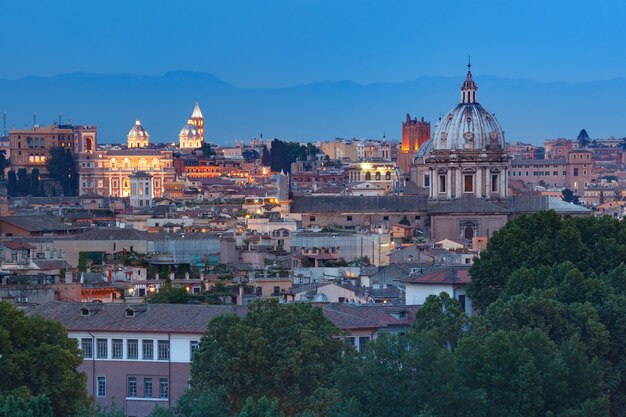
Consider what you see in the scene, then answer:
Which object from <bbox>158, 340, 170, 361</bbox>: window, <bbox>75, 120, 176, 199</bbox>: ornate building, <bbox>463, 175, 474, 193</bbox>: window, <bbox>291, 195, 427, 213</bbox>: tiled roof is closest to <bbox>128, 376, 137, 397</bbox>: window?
<bbox>158, 340, 170, 361</bbox>: window

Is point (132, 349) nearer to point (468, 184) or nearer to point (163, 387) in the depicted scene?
point (163, 387)

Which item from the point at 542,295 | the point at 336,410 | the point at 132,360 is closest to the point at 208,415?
the point at 336,410

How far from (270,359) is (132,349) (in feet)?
16.8

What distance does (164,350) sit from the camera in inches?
1690

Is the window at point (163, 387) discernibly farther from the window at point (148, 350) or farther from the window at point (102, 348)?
the window at point (102, 348)

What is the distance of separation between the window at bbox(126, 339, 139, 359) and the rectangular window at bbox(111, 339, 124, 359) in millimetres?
110

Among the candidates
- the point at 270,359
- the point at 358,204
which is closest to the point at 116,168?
the point at 358,204

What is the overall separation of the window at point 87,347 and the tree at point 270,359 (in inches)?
159

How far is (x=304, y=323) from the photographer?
1575 inches

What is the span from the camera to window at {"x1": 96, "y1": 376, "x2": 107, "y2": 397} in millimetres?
43031

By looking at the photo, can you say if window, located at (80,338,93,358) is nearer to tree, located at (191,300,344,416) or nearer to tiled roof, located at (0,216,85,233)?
tree, located at (191,300,344,416)

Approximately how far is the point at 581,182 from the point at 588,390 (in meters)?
159

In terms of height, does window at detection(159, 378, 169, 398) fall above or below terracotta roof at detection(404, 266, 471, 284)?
below

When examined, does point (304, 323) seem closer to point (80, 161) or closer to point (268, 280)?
point (268, 280)
